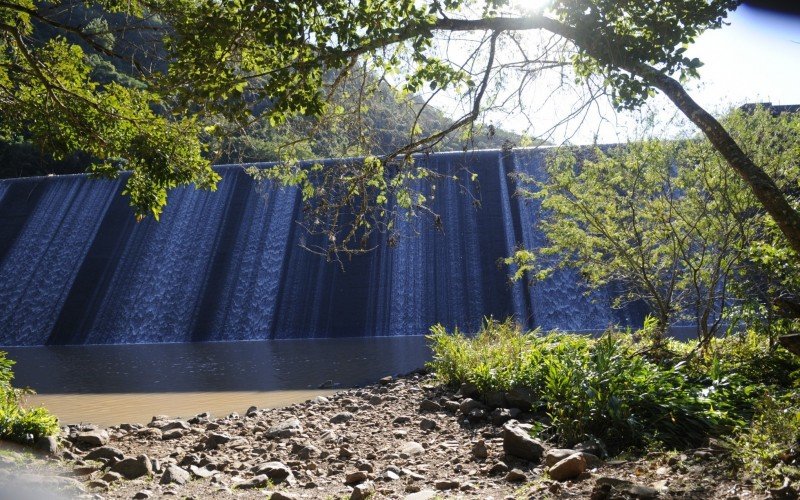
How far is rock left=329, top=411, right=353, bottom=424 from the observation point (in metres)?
6.58

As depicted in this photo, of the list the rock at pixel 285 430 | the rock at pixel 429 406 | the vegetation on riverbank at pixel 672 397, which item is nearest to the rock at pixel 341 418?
the rock at pixel 285 430

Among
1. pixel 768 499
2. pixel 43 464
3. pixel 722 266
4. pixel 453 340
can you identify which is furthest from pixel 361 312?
pixel 768 499

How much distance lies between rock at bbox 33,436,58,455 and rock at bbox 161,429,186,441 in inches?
45.2

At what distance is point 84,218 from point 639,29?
20.7 metres

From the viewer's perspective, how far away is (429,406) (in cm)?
652

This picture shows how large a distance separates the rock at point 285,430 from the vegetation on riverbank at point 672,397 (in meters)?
1.77

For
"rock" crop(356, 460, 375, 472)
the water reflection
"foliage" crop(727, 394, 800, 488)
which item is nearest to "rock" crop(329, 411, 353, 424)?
"rock" crop(356, 460, 375, 472)

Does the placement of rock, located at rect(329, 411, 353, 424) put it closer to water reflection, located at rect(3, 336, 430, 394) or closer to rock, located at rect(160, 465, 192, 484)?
rock, located at rect(160, 465, 192, 484)

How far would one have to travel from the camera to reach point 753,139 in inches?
269

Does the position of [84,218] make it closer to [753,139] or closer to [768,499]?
[753,139]

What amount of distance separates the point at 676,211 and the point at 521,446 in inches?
161

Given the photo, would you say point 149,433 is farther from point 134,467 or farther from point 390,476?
point 390,476

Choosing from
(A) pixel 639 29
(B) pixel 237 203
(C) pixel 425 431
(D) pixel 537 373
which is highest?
(B) pixel 237 203

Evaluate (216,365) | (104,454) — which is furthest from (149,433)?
(216,365)
